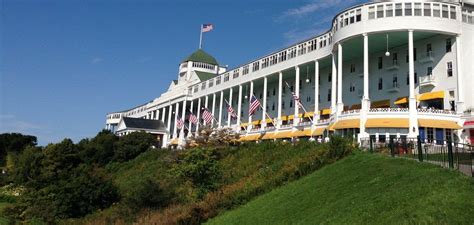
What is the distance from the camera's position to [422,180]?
41.4 feet

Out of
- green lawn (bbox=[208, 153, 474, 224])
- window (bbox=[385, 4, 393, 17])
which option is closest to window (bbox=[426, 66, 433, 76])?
window (bbox=[385, 4, 393, 17])

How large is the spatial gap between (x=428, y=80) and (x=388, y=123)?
910 centimetres

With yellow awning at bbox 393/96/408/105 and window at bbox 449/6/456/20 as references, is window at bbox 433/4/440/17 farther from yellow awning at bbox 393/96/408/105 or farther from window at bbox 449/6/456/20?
yellow awning at bbox 393/96/408/105

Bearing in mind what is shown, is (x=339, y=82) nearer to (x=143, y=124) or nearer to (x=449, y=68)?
(x=449, y=68)

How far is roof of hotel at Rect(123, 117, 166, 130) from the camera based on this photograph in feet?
301

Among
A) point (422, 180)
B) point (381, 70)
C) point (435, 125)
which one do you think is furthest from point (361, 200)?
point (381, 70)

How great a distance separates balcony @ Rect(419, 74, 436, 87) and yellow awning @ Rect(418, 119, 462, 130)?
585 centimetres

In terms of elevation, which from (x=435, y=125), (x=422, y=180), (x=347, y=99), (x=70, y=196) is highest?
(x=347, y=99)

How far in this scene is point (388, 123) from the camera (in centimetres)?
3888

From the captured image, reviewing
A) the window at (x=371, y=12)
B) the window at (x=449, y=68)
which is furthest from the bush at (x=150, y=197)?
the window at (x=449, y=68)

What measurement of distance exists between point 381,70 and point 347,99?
6.01 metres

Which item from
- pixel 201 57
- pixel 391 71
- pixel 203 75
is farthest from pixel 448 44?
pixel 201 57

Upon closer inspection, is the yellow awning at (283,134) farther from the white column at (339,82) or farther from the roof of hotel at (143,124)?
the roof of hotel at (143,124)

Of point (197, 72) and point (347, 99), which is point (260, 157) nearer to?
point (347, 99)
